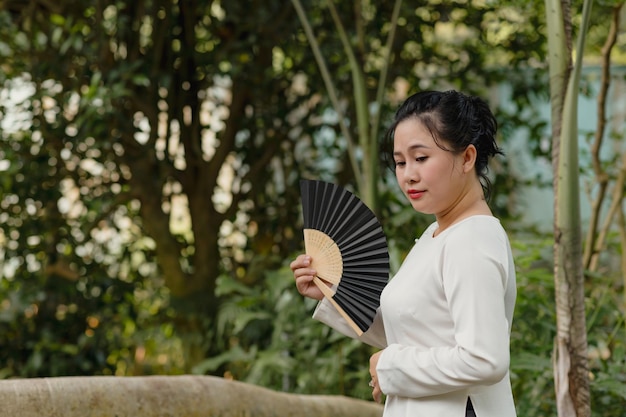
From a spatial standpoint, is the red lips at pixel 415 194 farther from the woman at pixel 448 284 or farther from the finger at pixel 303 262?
the finger at pixel 303 262

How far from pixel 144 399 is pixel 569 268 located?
1187 millimetres

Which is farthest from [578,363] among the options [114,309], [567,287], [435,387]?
[114,309]

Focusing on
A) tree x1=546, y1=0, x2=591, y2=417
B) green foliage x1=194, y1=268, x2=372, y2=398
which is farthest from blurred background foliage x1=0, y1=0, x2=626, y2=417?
tree x1=546, y1=0, x2=591, y2=417

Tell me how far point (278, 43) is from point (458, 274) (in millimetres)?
3308

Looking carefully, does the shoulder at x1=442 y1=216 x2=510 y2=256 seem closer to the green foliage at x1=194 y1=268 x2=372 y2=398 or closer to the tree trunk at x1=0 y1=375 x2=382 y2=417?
the tree trunk at x1=0 y1=375 x2=382 y2=417

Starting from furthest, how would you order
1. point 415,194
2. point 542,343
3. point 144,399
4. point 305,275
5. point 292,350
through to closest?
point 292,350 → point 542,343 → point 144,399 → point 305,275 → point 415,194

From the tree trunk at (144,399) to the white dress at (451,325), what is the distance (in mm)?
1097

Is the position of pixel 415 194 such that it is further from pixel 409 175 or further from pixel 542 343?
pixel 542 343

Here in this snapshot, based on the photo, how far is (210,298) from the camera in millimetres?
4848

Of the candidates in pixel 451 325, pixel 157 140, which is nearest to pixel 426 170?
pixel 451 325

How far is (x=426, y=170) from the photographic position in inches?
60.6

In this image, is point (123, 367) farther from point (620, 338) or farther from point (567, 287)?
point (567, 287)

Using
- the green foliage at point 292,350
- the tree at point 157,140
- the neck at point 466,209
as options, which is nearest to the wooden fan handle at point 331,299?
the neck at point 466,209

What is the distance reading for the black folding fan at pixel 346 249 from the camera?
1.67 meters
